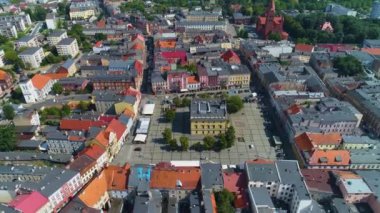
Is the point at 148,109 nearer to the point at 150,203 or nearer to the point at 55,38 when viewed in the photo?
the point at 150,203

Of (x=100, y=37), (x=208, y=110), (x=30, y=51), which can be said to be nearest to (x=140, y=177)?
(x=208, y=110)

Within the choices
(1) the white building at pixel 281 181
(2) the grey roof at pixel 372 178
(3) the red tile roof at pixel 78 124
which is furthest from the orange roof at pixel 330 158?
(3) the red tile roof at pixel 78 124

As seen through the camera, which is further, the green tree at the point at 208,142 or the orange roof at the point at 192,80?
the orange roof at the point at 192,80

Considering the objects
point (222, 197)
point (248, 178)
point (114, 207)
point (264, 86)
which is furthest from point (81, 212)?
point (264, 86)

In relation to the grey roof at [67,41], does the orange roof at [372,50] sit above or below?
below

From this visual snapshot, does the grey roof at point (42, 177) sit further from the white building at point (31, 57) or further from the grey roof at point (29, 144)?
the white building at point (31, 57)

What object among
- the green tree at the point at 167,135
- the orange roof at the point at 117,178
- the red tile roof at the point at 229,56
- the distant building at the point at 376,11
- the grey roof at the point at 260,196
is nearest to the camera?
the grey roof at the point at 260,196
